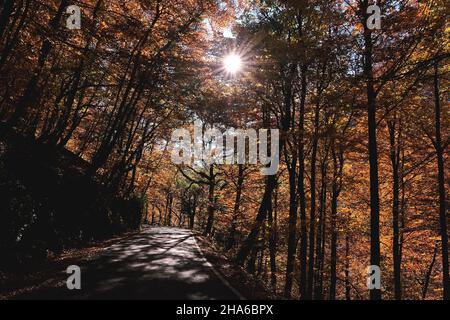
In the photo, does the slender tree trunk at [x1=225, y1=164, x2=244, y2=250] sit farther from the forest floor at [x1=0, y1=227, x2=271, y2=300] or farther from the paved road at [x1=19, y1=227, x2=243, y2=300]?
the forest floor at [x1=0, y1=227, x2=271, y2=300]

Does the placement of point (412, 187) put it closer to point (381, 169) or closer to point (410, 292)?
point (381, 169)

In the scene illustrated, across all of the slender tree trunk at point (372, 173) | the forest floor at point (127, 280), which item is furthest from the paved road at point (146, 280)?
the slender tree trunk at point (372, 173)

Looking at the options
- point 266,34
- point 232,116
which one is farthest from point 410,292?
point 266,34

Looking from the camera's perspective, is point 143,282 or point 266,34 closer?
point 143,282

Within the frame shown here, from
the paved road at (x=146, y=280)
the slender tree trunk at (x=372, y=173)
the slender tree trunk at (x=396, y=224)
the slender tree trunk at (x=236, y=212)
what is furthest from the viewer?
the slender tree trunk at (x=236, y=212)

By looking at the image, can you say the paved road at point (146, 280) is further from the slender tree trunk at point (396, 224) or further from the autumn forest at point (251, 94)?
the slender tree trunk at point (396, 224)

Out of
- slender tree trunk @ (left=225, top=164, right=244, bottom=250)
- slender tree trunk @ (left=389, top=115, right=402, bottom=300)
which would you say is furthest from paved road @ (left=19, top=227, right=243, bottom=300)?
slender tree trunk @ (left=225, top=164, right=244, bottom=250)

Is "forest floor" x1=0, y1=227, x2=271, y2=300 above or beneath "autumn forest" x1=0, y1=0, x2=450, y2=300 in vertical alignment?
beneath

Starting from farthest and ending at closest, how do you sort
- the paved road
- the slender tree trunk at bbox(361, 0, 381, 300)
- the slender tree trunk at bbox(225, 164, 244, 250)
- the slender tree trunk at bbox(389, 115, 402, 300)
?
the slender tree trunk at bbox(225, 164, 244, 250)
the slender tree trunk at bbox(389, 115, 402, 300)
the slender tree trunk at bbox(361, 0, 381, 300)
the paved road

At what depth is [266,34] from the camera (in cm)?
1551

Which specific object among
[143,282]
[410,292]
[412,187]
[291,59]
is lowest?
[410,292]
